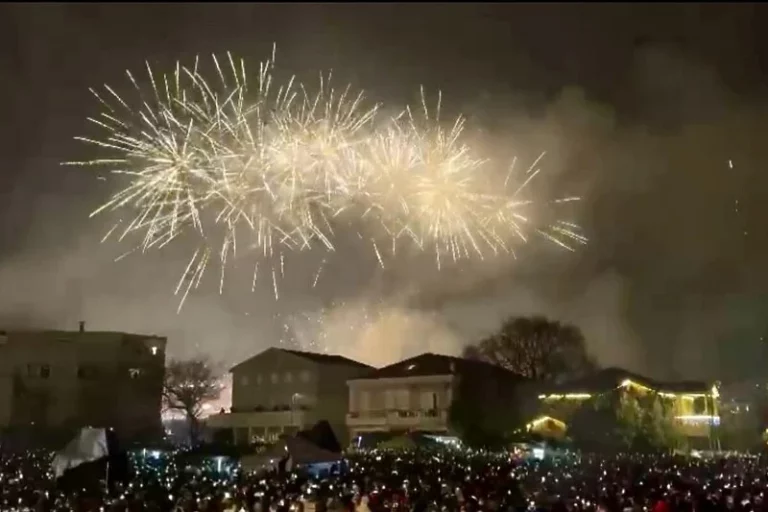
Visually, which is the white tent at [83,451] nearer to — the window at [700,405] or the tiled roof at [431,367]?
the tiled roof at [431,367]

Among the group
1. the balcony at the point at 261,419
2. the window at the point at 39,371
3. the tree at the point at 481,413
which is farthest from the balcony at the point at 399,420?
the window at the point at 39,371

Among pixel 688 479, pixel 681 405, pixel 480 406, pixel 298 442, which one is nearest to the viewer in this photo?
pixel 688 479

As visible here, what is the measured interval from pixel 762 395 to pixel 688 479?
3193cm

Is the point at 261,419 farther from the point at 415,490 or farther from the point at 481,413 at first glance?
the point at 415,490

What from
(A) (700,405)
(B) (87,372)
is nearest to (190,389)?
(B) (87,372)

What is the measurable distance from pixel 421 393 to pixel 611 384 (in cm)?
953

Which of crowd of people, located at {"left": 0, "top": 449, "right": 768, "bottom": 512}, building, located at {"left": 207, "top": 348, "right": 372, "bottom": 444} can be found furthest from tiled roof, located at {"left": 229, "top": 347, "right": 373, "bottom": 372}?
crowd of people, located at {"left": 0, "top": 449, "right": 768, "bottom": 512}

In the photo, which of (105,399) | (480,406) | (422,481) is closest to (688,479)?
(422,481)

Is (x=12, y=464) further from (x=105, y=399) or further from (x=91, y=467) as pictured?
(x=105, y=399)

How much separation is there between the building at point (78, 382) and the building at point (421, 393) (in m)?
12.2

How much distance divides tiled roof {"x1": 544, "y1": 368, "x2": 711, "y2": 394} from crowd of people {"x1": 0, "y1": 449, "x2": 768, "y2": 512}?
22.4 metres

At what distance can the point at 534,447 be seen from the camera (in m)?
35.0

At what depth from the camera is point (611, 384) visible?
46.7 m

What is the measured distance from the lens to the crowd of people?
14711mm
